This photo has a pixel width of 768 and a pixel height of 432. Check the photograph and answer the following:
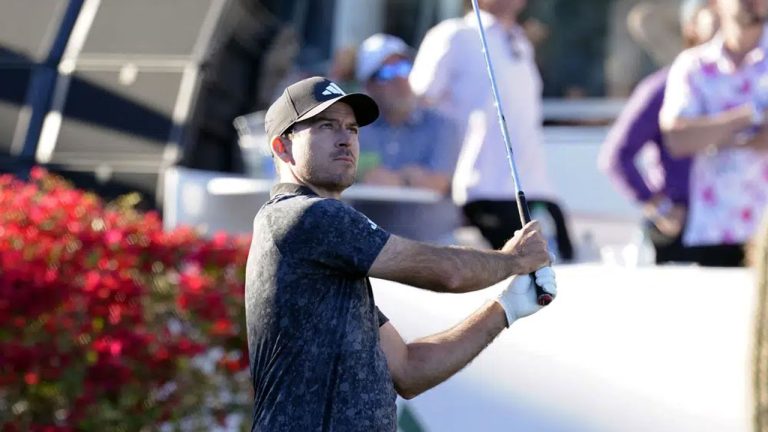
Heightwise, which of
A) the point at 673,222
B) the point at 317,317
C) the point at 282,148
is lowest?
the point at 673,222

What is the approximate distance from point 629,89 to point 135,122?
3920mm

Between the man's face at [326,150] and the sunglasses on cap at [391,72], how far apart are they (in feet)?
13.6

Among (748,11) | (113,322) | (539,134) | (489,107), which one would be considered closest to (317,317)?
(113,322)

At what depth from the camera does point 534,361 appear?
5.47 meters

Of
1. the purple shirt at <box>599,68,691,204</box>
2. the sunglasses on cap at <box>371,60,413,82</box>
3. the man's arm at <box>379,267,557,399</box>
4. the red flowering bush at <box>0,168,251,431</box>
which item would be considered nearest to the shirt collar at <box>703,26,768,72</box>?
the purple shirt at <box>599,68,691,204</box>

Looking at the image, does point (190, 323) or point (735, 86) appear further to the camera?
point (735, 86)

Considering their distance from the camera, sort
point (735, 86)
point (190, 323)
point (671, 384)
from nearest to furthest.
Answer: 1. point (671, 384)
2. point (190, 323)
3. point (735, 86)

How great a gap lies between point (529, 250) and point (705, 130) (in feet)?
10.1

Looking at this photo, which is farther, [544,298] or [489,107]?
Answer: [489,107]

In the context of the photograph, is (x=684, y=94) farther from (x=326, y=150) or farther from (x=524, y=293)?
(x=326, y=150)

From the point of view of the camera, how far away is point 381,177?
7.98 metres

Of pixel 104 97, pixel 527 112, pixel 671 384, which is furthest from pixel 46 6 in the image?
pixel 671 384

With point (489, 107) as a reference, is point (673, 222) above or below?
below

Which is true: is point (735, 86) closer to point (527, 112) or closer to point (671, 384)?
point (527, 112)
